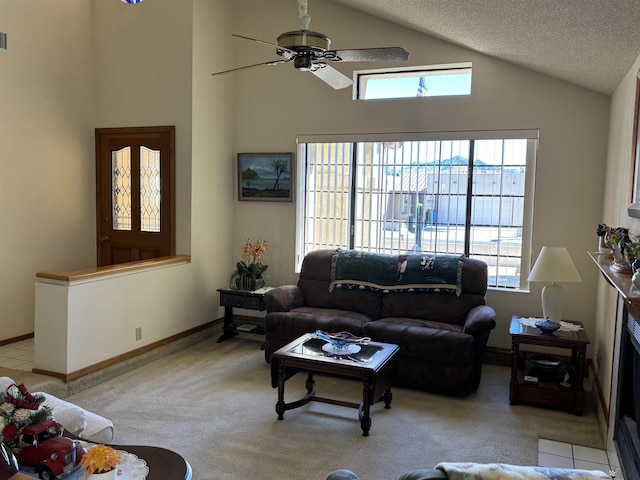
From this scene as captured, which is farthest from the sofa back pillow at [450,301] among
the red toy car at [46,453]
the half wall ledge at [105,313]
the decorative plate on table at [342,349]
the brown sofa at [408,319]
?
the red toy car at [46,453]

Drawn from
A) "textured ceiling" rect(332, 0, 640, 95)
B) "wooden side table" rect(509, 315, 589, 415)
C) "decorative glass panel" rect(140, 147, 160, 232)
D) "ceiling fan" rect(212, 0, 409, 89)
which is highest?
"textured ceiling" rect(332, 0, 640, 95)

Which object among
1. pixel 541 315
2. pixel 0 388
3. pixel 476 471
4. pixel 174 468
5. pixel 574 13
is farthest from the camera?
pixel 541 315

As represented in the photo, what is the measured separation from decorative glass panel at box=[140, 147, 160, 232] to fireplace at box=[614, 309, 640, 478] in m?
4.43

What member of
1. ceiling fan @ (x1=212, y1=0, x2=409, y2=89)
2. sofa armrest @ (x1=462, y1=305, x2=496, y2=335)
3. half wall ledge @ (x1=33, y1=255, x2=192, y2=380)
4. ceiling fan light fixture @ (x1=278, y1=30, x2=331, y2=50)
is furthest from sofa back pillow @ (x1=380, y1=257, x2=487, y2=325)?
ceiling fan light fixture @ (x1=278, y1=30, x2=331, y2=50)

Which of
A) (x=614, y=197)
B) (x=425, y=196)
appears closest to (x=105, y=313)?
(x=425, y=196)

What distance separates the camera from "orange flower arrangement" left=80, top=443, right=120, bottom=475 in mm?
1699

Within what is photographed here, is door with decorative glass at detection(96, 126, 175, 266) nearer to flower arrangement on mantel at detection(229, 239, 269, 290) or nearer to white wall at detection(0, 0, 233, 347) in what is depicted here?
white wall at detection(0, 0, 233, 347)

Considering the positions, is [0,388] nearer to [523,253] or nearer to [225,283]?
[225,283]

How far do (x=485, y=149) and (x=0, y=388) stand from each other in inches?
170

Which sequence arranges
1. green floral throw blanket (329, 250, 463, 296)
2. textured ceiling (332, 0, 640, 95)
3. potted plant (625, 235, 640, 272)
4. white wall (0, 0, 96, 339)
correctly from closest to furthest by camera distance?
potted plant (625, 235, 640, 272) < textured ceiling (332, 0, 640, 95) < green floral throw blanket (329, 250, 463, 296) < white wall (0, 0, 96, 339)

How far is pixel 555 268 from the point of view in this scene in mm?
4004

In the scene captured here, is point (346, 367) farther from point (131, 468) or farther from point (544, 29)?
point (544, 29)

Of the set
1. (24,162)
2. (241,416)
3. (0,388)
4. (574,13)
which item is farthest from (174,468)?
(24,162)

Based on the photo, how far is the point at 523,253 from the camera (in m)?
4.96
